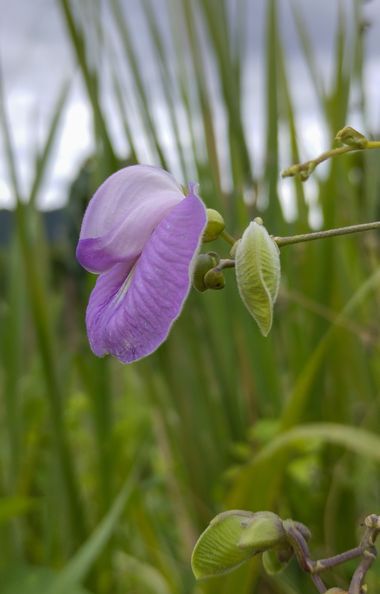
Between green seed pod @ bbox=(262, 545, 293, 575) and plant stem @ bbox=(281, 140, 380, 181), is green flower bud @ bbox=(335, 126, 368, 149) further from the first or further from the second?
green seed pod @ bbox=(262, 545, 293, 575)

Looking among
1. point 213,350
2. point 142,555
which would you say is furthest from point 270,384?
point 142,555

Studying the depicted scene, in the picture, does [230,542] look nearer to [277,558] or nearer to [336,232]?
[277,558]

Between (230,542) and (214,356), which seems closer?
(230,542)

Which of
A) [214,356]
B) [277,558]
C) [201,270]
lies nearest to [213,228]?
[201,270]

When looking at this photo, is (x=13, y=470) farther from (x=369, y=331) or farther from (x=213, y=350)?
(x=369, y=331)

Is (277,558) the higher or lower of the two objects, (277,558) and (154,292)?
the lower

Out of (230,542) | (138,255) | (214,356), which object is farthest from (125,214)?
(214,356)

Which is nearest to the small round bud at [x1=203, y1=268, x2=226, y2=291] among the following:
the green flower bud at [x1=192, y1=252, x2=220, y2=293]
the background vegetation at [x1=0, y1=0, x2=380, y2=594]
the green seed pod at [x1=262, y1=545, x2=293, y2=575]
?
the green flower bud at [x1=192, y1=252, x2=220, y2=293]
